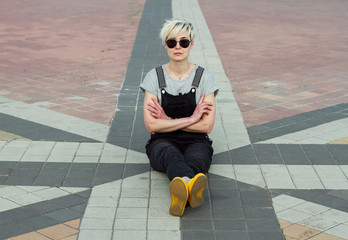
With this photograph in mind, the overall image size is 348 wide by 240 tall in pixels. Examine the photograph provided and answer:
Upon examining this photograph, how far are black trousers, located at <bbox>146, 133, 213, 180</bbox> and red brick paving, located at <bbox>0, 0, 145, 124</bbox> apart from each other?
1.84 m

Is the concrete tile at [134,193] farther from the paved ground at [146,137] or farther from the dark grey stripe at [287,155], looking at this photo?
the dark grey stripe at [287,155]

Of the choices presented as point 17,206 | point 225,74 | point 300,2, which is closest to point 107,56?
point 225,74

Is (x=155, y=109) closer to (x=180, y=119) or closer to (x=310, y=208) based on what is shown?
(x=180, y=119)

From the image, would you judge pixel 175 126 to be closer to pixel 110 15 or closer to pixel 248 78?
pixel 248 78

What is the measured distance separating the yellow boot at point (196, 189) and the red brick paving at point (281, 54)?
8.19 feet

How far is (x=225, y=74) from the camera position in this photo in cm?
962

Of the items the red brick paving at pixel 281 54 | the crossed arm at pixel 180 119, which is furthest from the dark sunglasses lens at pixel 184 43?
the red brick paving at pixel 281 54

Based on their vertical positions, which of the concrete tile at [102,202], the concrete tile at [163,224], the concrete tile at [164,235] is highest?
the concrete tile at [164,235]

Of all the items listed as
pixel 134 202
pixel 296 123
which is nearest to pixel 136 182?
pixel 134 202

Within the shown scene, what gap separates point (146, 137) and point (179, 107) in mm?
1229

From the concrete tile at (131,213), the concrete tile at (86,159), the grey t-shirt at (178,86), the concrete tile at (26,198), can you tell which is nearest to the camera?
the concrete tile at (131,213)

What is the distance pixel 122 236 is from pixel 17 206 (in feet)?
3.20

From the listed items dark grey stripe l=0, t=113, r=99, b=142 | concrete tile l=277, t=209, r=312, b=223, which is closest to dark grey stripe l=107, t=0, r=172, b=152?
dark grey stripe l=0, t=113, r=99, b=142

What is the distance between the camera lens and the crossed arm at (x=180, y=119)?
5156 mm
